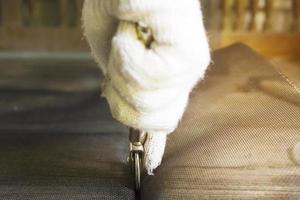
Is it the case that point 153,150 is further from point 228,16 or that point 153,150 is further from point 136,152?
point 228,16

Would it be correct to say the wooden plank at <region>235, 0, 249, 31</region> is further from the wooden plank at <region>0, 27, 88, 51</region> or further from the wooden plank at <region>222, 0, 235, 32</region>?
the wooden plank at <region>0, 27, 88, 51</region>

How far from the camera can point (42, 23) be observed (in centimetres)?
199

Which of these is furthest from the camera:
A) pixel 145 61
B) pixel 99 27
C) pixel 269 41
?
pixel 269 41

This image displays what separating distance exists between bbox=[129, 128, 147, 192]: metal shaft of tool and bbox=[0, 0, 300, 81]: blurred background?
3.46 feet

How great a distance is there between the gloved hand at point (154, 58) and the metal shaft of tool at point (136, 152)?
117 mm

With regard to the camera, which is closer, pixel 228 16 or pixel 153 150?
pixel 153 150

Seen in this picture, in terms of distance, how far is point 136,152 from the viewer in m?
0.90

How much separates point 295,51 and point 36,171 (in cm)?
124

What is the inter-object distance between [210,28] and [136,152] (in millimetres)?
1126

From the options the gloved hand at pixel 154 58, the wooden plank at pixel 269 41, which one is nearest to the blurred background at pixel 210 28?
the wooden plank at pixel 269 41

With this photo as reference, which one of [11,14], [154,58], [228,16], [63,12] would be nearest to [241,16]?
[228,16]

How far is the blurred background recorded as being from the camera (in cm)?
191

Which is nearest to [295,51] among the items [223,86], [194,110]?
[223,86]

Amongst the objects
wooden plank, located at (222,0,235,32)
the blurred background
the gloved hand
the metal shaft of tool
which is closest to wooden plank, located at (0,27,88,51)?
the blurred background
